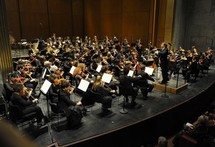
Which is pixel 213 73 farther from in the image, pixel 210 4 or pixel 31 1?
pixel 31 1

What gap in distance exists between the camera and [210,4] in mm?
15594

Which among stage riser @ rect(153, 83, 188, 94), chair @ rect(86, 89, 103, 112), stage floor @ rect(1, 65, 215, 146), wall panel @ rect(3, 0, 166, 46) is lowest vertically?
stage floor @ rect(1, 65, 215, 146)

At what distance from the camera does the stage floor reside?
5.50 meters

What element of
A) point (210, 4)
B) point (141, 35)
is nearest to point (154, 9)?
point (141, 35)

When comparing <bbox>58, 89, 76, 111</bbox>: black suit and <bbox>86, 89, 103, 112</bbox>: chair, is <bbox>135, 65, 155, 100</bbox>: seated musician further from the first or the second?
<bbox>58, 89, 76, 111</bbox>: black suit

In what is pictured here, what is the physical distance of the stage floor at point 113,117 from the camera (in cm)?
550

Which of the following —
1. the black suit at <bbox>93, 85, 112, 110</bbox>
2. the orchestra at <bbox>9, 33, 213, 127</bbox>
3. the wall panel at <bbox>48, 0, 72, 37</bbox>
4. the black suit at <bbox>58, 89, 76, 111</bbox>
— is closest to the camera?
the black suit at <bbox>58, 89, 76, 111</bbox>

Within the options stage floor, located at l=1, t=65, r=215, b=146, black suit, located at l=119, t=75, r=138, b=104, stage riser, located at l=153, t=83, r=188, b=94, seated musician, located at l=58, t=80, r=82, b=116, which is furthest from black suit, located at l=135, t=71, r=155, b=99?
seated musician, located at l=58, t=80, r=82, b=116

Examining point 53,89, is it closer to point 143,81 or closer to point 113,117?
point 113,117

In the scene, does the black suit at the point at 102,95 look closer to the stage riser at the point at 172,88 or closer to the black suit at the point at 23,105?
the black suit at the point at 23,105

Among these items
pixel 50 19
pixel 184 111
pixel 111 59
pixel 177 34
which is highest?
pixel 50 19

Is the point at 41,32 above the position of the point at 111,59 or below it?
above

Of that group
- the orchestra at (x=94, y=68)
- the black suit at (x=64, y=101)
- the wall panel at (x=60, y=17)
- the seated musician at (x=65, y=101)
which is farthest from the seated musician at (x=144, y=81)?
the wall panel at (x=60, y=17)

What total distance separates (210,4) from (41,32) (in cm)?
1481
